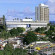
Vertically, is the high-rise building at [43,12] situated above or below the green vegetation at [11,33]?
above

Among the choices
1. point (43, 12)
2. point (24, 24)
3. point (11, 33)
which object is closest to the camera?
point (11, 33)

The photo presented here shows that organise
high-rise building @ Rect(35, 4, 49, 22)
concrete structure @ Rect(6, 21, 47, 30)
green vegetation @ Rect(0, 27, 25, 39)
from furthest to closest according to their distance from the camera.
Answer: high-rise building @ Rect(35, 4, 49, 22), concrete structure @ Rect(6, 21, 47, 30), green vegetation @ Rect(0, 27, 25, 39)

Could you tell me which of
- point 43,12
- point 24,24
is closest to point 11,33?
point 24,24

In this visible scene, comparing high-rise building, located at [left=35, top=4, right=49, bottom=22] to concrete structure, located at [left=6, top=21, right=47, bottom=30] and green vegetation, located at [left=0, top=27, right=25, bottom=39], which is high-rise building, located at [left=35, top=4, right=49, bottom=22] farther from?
green vegetation, located at [left=0, top=27, right=25, bottom=39]

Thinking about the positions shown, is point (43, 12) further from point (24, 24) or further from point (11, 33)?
point (11, 33)

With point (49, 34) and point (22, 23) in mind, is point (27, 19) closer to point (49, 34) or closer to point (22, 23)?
point (22, 23)

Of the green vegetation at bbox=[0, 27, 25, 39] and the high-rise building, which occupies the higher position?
the high-rise building

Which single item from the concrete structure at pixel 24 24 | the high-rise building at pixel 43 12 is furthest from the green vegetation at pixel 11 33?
the high-rise building at pixel 43 12

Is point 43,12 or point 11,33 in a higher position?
point 43,12

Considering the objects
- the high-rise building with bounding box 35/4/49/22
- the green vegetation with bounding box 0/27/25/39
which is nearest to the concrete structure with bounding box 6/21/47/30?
the green vegetation with bounding box 0/27/25/39

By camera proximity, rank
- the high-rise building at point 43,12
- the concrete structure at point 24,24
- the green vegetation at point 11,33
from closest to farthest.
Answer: the green vegetation at point 11,33, the concrete structure at point 24,24, the high-rise building at point 43,12

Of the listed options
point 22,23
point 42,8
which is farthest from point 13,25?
point 42,8

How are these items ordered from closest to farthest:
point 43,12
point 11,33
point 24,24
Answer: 1. point 11,33
2. point 24,24
3. point 43,12

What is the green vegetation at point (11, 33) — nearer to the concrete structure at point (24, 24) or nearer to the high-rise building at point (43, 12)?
A: the concrete structure at point (24, 24)
